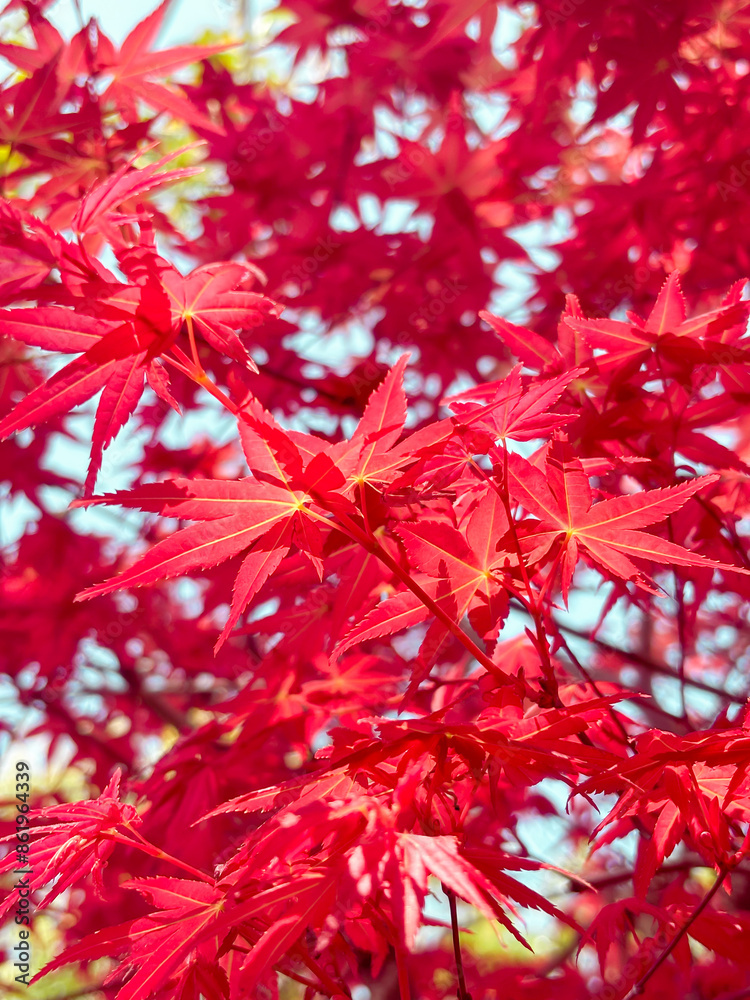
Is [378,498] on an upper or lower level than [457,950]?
upper

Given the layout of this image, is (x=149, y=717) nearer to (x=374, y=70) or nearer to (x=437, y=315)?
(x=437, y=315)

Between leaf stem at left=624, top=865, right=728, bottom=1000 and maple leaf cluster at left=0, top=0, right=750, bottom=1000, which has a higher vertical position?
maple leaf cluster at left=0, top=0, right=750, bottom=1000

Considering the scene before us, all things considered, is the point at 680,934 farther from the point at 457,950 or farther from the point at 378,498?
the point at 378,498

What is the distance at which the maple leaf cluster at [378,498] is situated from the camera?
2.47 ft

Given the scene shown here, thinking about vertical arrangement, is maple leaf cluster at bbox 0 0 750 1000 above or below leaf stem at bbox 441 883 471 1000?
above

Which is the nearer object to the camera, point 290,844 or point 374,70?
point 290,844

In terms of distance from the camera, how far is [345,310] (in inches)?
75.1

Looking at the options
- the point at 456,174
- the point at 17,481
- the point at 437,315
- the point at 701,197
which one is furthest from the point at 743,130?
the point at 17,481

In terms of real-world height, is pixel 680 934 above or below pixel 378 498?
below

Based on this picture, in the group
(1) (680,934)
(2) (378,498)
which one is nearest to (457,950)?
(1) (680,934)

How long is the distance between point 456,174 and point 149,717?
2.03 metres

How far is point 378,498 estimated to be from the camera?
0.84m

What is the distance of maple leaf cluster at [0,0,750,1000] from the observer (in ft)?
2.47

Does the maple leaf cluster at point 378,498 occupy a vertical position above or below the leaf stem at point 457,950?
above
